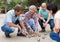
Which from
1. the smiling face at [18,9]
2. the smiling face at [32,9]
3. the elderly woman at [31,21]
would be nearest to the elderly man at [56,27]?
the smiling face at [18,9]

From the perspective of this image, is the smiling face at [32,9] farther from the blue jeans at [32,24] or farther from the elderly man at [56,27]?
the elderly man at [56,27]

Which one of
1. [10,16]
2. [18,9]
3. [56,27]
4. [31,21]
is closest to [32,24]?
[31,21]

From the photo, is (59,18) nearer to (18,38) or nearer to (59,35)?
(59,35)

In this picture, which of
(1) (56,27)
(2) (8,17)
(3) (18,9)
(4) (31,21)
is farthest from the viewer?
(4) (31,21)

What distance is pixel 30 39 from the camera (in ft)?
26.6

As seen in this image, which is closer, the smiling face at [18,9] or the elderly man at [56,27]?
the elderly man at [56,27]

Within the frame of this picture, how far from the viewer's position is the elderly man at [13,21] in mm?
7452

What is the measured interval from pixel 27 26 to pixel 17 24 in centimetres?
33

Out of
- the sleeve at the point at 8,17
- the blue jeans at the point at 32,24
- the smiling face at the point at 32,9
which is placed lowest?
the blue jeans at the point at 32,24

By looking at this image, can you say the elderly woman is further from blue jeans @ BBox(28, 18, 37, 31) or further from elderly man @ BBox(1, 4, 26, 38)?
elderly man @ BBox(1, 4, 26, 38)

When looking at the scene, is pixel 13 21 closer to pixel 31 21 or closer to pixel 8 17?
pixel 8 17

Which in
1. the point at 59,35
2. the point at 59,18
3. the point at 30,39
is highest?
the point at 59,18

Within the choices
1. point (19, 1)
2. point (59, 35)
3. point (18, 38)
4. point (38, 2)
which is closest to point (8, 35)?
point (18, 38)

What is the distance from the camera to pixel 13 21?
800 cm
